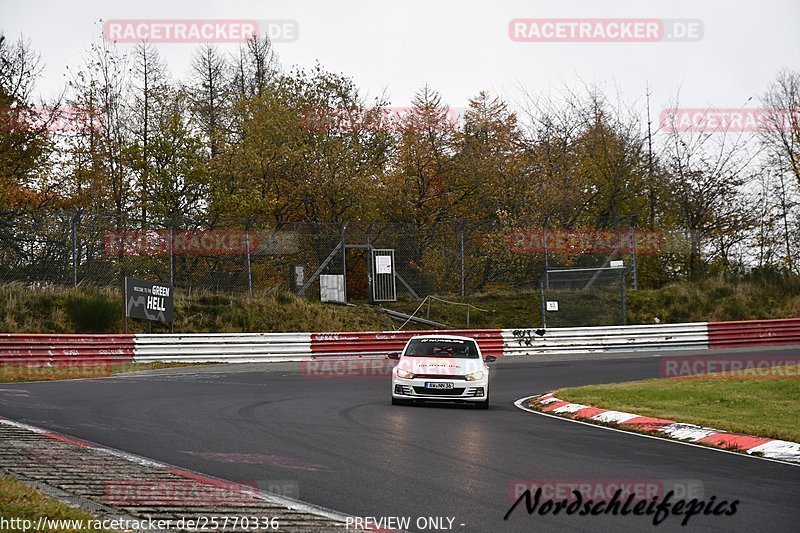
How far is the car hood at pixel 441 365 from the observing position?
1593cm

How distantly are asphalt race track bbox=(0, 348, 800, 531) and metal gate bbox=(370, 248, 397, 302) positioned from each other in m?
14.1

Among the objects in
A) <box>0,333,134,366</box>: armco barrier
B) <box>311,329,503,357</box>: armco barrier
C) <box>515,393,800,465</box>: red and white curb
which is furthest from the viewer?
<box>311,329,503,357</box>: armco barrier

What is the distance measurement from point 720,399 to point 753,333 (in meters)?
17.9

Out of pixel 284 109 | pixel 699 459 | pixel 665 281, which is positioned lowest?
pixel 699 459

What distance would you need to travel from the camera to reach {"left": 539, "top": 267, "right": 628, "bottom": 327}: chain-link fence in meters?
31.5

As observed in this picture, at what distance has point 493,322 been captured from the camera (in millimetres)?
32875

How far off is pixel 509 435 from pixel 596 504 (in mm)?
4445

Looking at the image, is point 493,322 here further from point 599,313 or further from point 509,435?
point 509,435

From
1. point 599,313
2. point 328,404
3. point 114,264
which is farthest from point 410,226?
point 328,404

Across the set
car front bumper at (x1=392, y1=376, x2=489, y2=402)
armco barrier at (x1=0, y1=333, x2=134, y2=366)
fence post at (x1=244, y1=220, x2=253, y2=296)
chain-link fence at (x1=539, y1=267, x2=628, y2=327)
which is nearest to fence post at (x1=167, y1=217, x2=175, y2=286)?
fence post at (x1=244, y1=220, x2=253, y2=296)

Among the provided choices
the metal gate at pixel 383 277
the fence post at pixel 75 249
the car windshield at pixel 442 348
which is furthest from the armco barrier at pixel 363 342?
the car windshield at pixel 442 348

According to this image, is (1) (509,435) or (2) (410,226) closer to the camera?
(1) (509,435)

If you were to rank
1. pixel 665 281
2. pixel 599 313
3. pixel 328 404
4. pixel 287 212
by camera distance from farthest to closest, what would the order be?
pixel 665 281 < pixel 287 212 < pixel 599 313 < pixel 328 404
